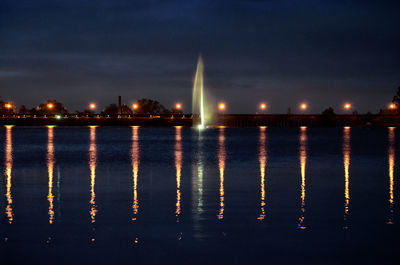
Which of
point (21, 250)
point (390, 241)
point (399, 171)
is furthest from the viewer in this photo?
point (399, 171)

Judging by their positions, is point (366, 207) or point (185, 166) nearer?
point (366, 207)

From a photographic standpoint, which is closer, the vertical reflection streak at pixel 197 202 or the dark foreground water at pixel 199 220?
the dark foreground water at pixel 199 220

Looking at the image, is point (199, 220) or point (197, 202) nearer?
point (199, 220)

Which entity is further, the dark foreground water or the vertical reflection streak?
the vertical reflection streak

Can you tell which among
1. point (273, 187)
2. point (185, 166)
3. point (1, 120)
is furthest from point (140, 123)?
point (273, 187)

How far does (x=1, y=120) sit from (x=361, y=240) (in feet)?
645

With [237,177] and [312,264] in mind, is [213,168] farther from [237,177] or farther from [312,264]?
[312,264]

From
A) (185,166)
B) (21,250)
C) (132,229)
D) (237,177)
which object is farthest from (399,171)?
(21,250)

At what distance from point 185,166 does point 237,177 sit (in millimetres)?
8285

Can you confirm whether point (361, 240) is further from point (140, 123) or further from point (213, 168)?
point (140, 123)

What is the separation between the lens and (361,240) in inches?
491

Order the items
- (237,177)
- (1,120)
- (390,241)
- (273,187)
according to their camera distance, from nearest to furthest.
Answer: (390,241), (273,187), (237,177), (1,120)

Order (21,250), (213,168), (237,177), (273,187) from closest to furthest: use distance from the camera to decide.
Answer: (21,250)
(273,187)
(237,177)
(213,168)

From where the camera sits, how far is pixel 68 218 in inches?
591
